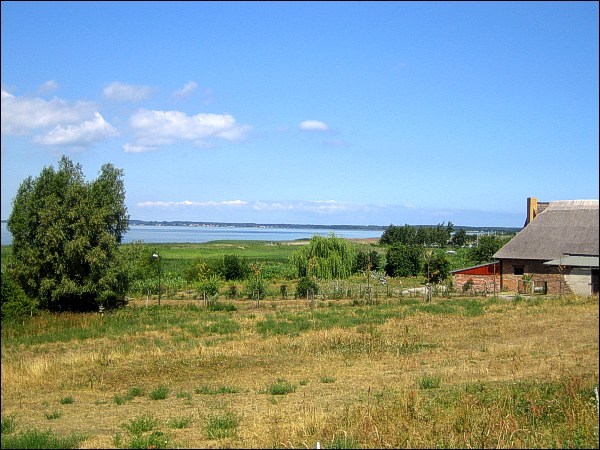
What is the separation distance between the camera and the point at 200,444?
6.41 meters

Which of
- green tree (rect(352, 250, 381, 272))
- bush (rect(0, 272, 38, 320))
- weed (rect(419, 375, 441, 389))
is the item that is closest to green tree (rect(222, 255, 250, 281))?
green tree (rect(352, 250, 381, 272))

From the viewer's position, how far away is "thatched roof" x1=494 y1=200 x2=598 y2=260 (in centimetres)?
490

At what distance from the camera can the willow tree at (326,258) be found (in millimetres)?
46000

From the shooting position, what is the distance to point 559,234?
29.5 ft

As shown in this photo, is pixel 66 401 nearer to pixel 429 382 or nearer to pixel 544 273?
pixel 429 382

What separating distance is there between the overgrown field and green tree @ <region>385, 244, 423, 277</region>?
17.1 metres

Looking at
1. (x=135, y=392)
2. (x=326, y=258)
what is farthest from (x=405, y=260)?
(x=135, y=392)

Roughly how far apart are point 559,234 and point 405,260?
1327 inches

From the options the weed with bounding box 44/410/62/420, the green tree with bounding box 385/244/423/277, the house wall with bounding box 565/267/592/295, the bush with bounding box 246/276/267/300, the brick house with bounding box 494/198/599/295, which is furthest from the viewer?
the green tree with bounding box 385/244/423/277

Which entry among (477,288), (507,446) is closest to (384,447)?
(507,446)

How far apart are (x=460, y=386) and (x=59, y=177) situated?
766cm

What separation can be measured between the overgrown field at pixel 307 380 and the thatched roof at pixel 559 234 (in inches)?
39.3

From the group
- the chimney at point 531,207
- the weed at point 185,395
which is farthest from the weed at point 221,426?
the chimney at point 531,207

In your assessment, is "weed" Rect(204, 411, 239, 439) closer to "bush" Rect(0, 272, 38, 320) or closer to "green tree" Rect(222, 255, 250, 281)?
"bush" Rect(0, 272, 38, 320)
